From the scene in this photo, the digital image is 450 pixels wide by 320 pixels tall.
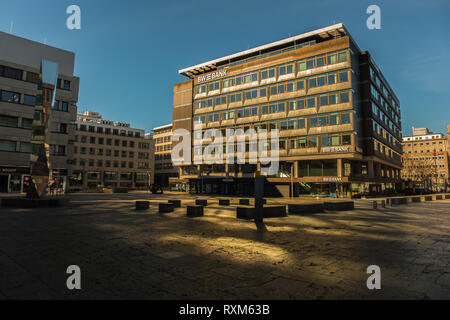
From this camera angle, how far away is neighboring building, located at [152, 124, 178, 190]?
318 feet

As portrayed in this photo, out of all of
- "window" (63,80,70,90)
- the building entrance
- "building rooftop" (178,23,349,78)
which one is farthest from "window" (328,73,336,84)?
the building entrance

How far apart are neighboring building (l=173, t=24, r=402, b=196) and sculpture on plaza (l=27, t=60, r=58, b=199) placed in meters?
36.7

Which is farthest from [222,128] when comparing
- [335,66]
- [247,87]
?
[335,66]

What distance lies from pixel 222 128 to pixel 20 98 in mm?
37450

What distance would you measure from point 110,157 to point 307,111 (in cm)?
6491

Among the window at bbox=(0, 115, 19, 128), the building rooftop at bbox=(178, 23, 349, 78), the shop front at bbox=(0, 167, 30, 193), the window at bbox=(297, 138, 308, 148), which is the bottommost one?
the shop front at bbox=(0, 167, 30, 193)

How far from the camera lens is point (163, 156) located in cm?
9975

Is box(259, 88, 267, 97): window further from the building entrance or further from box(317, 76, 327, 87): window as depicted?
the building entrance

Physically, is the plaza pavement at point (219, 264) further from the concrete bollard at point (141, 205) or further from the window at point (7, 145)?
the window at point (7, 145)

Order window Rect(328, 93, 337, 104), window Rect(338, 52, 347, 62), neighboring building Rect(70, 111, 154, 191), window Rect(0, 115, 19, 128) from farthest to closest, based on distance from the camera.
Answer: neighboring building Rect(70, 111, 154, 191)
window Rect(328, 93, 337, 104)
window Rect(338, 52, 347, 62)
window Rect(0, 115, 19, 128)

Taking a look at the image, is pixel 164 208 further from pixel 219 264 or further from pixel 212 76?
pixel 212 76

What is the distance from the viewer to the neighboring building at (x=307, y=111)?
44.4 metres

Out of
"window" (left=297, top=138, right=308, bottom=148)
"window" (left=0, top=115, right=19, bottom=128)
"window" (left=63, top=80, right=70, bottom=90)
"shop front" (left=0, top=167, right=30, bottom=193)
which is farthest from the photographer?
"window" (left=63, top=80, right=70, bottom=90)

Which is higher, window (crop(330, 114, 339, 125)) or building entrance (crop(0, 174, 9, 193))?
window (crop(330, 114, 339, 125))
